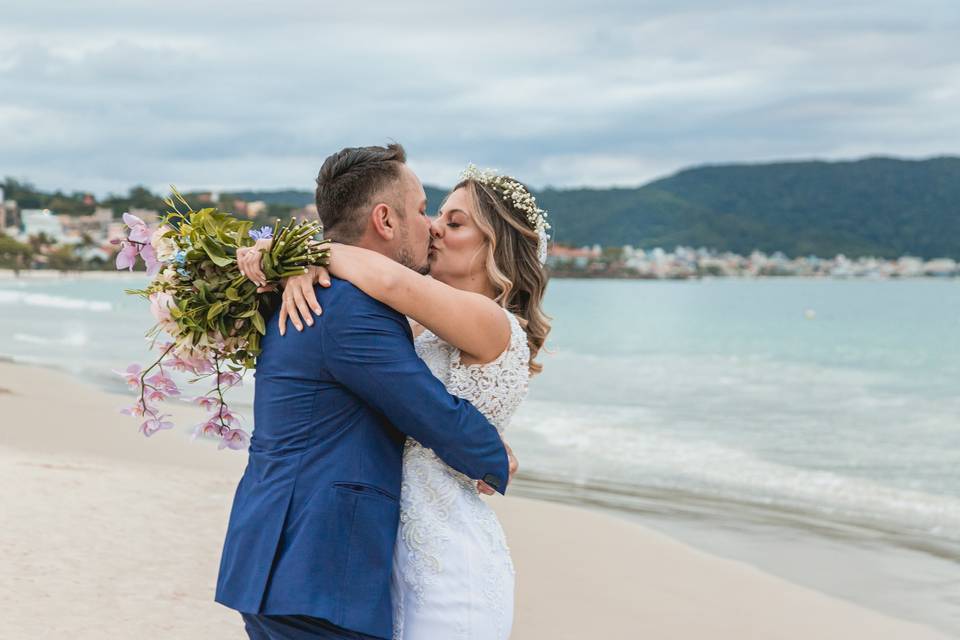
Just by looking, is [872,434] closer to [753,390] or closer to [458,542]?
[753,390]

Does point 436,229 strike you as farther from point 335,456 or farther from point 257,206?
point 257,206

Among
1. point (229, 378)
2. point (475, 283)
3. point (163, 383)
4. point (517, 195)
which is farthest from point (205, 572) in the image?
point (517, 195)

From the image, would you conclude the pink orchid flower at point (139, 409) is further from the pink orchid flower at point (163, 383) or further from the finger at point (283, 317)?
the finger at point (283, 317)

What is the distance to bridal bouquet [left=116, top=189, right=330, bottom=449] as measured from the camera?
7.97ft

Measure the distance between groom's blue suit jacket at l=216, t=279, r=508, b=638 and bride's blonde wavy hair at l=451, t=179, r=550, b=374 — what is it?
0.62 m

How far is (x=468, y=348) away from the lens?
2.53 metres

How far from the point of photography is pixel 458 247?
2.95 metres

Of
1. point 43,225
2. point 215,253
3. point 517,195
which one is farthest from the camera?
point 43,225

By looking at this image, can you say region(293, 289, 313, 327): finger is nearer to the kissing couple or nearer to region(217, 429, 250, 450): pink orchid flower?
the kissing couple

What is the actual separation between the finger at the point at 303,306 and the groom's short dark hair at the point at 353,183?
0.25m

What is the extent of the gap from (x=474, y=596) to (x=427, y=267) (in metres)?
0.87

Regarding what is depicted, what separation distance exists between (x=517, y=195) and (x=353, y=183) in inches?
27.8

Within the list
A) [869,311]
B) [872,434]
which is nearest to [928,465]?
[872,434]

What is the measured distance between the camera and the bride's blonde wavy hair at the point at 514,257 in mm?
2975
